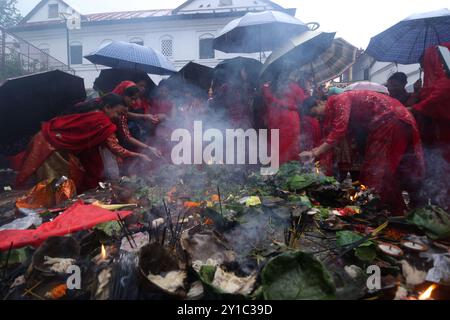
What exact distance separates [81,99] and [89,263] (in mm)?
4755

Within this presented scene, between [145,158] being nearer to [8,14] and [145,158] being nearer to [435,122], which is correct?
[435,122]

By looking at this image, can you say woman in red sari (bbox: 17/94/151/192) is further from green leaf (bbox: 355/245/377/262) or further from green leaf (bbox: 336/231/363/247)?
green leaf (bbox: 355/245/377/262)

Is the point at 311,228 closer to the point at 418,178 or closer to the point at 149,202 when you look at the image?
the point at 149,202

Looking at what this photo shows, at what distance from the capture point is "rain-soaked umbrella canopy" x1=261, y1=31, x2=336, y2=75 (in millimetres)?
4598

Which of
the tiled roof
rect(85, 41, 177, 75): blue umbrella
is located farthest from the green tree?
rect(85, 41, 177, 75): blue umbrella

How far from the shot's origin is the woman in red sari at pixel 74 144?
4286 mm

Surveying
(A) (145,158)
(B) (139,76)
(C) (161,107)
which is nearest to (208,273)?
(A) (145,158)

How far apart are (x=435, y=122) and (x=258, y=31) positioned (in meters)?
3.50

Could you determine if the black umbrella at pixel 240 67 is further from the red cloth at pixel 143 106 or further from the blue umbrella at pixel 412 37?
the blue umbrella at pixel 412 37

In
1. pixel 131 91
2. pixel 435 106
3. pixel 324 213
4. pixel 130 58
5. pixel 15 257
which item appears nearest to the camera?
pixel 15 257

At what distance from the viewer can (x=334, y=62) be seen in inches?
254

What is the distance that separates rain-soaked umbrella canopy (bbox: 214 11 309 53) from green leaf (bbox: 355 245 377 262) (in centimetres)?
419

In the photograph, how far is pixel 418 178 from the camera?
3.51m
